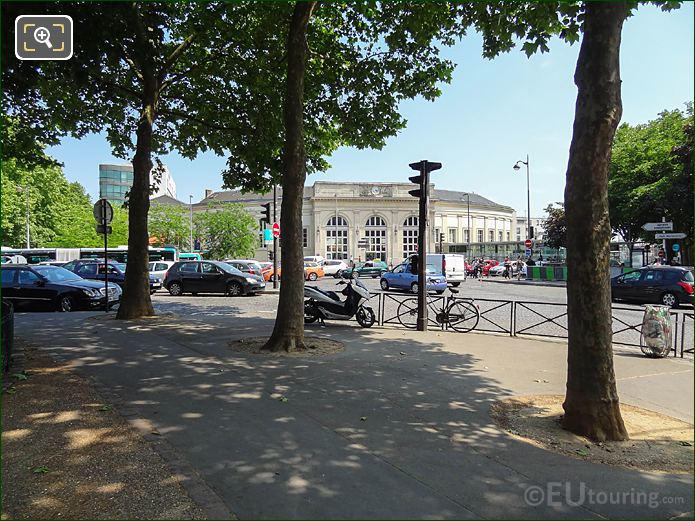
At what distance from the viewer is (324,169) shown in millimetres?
14961

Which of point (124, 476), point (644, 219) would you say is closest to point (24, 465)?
point (124, 476)

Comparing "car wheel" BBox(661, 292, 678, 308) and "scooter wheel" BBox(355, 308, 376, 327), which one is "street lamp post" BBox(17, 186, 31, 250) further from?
"car wheel" BBox(661, 292, 678, 308)

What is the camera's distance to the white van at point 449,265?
27.7 m

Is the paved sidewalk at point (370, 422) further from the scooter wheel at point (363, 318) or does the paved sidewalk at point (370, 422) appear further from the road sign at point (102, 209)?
the road sign at point (102, 209)

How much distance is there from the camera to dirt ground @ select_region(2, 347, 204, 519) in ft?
10.2

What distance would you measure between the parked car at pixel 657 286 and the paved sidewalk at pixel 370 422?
10.8 m

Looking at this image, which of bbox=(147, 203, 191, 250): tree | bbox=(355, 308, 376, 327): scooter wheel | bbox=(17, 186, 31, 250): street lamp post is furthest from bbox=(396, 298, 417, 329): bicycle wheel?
bbox=(147, 203, 191, 250): tree

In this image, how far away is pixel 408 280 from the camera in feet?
78.6

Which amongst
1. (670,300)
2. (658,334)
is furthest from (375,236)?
(658,334)

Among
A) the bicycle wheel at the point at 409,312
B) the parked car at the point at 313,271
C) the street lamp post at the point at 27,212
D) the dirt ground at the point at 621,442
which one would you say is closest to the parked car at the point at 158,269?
the parked car at the point at 313,271

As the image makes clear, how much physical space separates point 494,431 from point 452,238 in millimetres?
88015

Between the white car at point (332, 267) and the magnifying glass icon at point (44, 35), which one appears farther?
the white car at point (332, 267)

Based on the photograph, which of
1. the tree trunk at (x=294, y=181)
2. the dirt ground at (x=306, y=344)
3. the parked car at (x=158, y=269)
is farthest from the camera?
the parked car at (x=158, y=269)

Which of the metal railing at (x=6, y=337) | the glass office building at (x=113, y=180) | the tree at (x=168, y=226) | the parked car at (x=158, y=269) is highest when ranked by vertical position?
the glass office building at (x=113, y=180)
